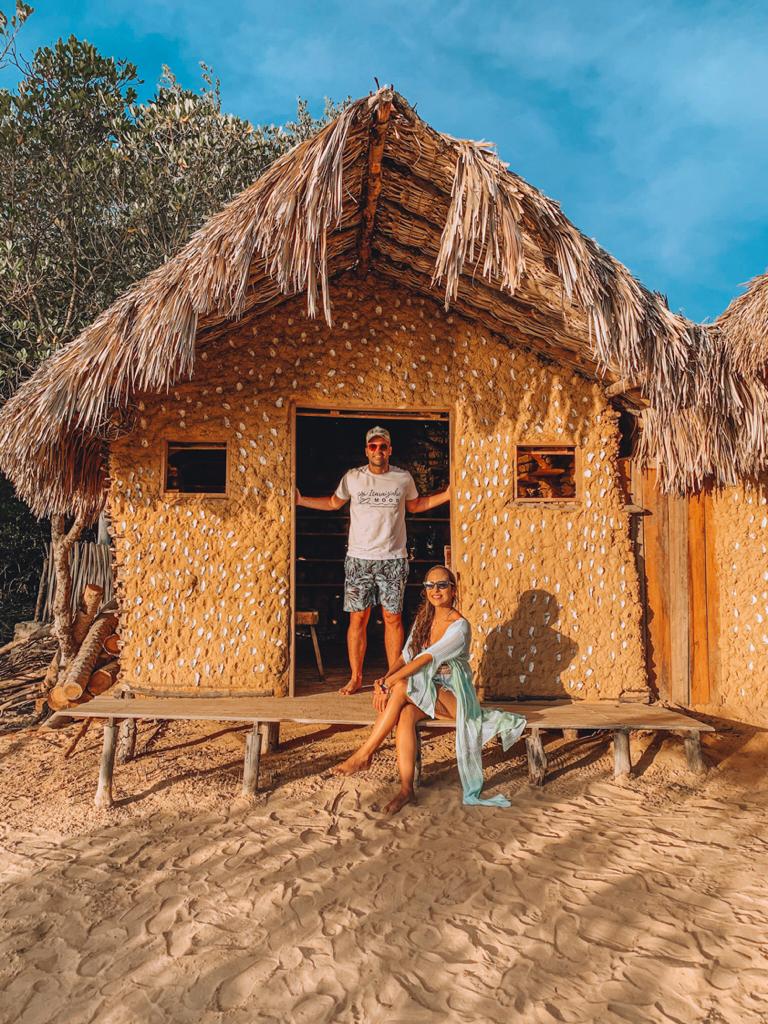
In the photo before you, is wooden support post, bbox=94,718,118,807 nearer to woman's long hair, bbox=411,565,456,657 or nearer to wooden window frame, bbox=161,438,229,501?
wooden window frame, bbox=161,438,229,501

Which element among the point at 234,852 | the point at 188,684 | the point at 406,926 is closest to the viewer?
the point at 406,926

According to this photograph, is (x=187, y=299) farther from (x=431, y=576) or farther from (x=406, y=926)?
(x=406, y=926)

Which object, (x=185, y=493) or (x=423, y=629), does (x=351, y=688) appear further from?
(x=185, y=493)

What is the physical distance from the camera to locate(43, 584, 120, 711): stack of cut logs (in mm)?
5359

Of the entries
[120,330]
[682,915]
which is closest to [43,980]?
[682,915]

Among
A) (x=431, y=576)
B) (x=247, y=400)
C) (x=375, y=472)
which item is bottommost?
(x=431, y=576)

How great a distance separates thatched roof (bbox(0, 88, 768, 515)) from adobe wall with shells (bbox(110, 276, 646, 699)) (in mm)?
215

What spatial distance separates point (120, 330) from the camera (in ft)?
13.8

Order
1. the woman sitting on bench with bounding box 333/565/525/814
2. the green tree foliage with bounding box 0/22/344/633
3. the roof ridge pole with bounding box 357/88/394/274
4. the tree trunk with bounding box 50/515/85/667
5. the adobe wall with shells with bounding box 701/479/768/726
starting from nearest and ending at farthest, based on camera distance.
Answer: the roof ridge pole with bounding box 357/88/394/274, the woman sitting on bench with bounding box 333/565/525/814, the adobe wall with shells with bounding box 701/479/768/726, the tree trunk with bounding box 50/515/85/667, the green tree foliage with bounding box 0/22/344/633

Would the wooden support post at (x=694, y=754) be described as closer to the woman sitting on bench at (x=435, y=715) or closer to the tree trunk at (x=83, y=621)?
the woman sitting on bench at (x=435, y=715)

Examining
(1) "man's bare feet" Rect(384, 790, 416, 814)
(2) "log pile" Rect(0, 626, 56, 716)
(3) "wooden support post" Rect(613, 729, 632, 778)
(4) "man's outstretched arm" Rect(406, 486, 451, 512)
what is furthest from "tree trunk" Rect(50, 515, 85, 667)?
(3) "wooden support post" Rect(613, 729, 632, 778)

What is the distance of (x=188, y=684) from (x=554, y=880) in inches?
104

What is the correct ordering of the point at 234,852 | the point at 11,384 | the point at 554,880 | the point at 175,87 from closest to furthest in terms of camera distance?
the point at 554,880 < the point at 234,852 < the point at 11,384 < the point at 175,87

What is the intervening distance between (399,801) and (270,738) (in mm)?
1341
